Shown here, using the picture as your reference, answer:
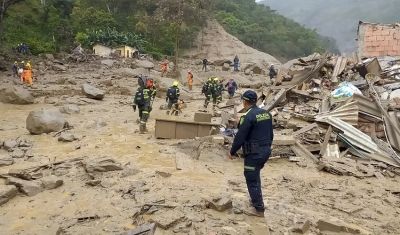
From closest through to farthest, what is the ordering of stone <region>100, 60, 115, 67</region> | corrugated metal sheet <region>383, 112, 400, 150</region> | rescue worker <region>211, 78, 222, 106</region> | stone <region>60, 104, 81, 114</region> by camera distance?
corrugated metal sheet <region>383, 112, 400, 150</region>, stone <region>60, 104, 81, 114</region>, rescue worker <region>211, 78, 222, 106</region>, stone <region>100, 60, 115, 67</region>

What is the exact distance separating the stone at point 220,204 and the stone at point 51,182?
2484 mm

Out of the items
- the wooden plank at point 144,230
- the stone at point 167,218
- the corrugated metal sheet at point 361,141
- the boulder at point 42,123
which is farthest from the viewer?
the boulder at point 42,123

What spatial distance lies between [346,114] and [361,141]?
84 centimetres

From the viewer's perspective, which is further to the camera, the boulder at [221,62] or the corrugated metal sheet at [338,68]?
the boulder at [221,62]

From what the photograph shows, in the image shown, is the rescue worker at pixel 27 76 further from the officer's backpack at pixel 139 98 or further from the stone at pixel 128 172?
the stone at pixel 128 172

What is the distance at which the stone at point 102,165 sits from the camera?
5.84 m

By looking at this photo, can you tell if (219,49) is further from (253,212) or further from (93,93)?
(253,212)

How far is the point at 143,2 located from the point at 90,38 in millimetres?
7910

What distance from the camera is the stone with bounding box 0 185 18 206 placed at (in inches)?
181

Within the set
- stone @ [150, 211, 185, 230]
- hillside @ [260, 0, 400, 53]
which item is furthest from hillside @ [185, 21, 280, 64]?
hillside @ [260, 0, 400, 53]

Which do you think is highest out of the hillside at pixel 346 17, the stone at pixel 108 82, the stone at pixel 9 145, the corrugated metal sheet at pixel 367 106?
the hillside at pixel 346 17

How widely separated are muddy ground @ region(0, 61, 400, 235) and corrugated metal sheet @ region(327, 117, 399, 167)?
79cm

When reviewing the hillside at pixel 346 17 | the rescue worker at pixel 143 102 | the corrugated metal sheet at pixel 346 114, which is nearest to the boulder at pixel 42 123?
the rescue worker at pixel 143 102

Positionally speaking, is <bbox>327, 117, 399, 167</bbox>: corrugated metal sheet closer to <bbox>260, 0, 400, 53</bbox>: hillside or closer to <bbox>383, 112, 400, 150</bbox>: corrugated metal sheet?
<bbox>383, 112, 400, 150</bbox>: corrugated metal sheet
